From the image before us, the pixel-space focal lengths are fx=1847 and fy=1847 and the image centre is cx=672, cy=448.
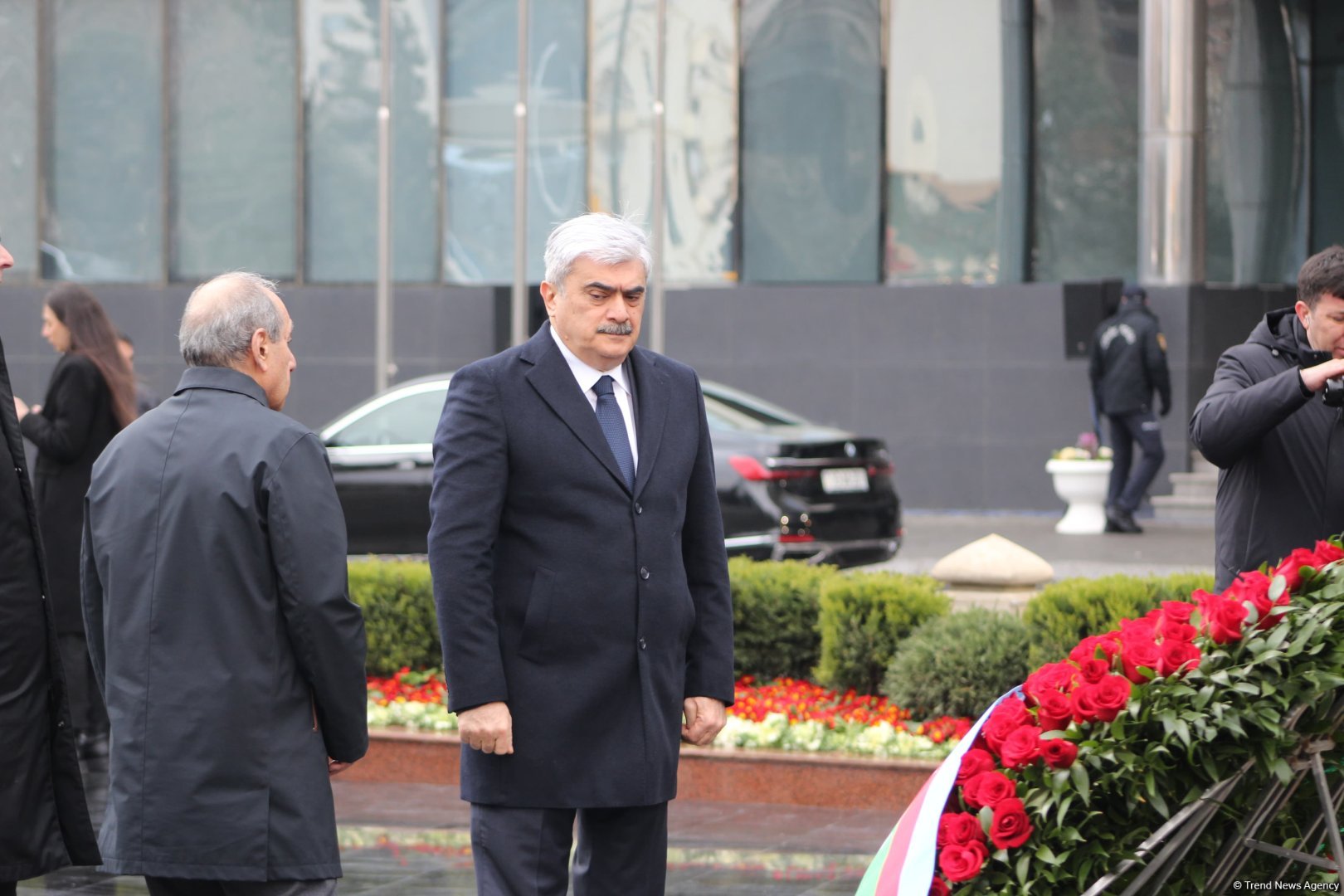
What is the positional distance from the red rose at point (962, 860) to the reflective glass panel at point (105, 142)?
22391 millimetres

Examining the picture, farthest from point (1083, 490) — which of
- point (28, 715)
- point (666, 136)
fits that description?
point (28, 715)

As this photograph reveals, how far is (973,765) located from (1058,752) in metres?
0.16

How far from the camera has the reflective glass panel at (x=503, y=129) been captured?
75.7 feet

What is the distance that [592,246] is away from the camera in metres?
4.04

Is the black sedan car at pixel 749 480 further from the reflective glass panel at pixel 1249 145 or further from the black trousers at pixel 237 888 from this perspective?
the reflective glass panel at pixel 1249 145

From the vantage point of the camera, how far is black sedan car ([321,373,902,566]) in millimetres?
12078

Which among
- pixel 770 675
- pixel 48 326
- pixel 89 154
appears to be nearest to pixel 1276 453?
pixel 770 675

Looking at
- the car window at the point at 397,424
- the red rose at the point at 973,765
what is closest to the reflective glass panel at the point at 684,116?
the car window at the point at 397,424

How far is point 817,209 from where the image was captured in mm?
21938

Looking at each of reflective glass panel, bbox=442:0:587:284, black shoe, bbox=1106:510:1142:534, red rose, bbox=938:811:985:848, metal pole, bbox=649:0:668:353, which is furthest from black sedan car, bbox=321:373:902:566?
reflective glass panel, bbox=442:0:587:284

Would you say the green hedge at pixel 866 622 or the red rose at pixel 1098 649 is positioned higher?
the red rose at pixel 1098 649

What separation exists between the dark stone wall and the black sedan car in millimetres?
7713

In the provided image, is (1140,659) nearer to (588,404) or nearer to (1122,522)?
(588,404)

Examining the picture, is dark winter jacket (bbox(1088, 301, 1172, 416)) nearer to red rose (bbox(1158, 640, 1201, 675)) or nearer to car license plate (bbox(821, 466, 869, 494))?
car license plate (bbox(821, 466, 869, 494))
